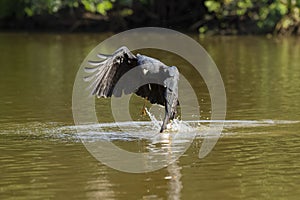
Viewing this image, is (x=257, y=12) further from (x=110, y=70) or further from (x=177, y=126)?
(x=110, y=70)

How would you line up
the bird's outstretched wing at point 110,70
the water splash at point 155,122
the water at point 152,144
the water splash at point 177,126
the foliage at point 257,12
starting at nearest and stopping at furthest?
the water at point 152,144 < the bird's outstretched wing at point 110,70 < the water splash at point 177,126 < the water splash at point 155,122 < the foliage at point 257,12

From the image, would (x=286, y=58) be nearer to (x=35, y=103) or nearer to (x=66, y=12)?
(x=35, y=103)

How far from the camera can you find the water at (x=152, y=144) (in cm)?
827

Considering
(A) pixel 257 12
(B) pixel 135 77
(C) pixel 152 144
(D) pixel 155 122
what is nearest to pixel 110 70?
(B) pixel 135 77

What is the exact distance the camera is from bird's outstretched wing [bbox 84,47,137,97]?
10.7 metres

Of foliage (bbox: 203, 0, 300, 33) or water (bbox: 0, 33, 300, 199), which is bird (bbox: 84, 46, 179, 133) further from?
foliage (bbox: 203, 0, 300, 33)

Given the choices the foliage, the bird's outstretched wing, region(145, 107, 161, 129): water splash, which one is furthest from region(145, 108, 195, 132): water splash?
the foliage

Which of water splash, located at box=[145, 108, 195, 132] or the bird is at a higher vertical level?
the bird

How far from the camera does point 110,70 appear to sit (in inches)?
430

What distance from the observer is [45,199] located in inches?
312

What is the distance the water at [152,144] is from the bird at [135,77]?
0.56 meters

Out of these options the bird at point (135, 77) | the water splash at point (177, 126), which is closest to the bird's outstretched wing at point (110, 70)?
the bird at point (135, 77)

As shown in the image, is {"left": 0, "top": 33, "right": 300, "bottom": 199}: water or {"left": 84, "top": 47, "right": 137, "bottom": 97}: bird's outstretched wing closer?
{"left": 0, "top": 33, "right": 300, "bottom": 199}: water

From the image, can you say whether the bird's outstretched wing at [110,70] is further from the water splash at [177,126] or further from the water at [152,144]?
the water splash at [177,126]
